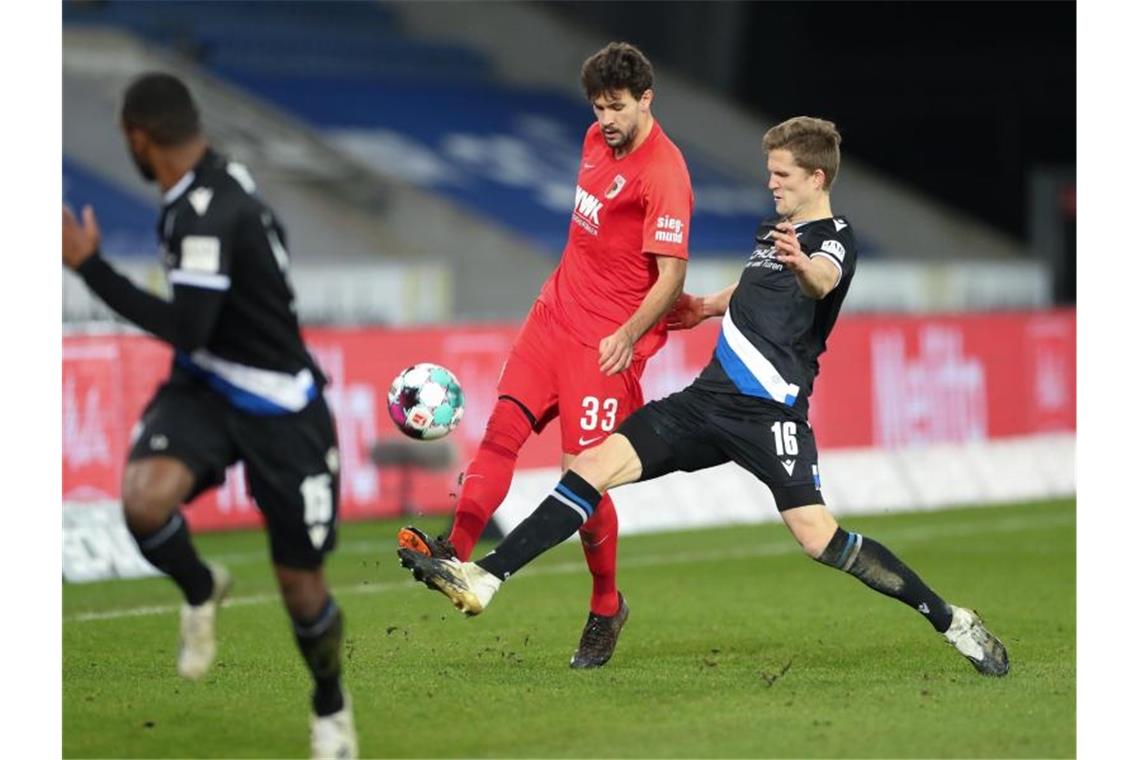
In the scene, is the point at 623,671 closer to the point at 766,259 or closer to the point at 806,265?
the point at 766,259

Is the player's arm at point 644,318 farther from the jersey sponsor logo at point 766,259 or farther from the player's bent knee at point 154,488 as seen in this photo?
the player's bent knee at point 154,488

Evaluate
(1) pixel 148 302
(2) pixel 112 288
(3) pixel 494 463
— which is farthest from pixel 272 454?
(3) pixel 494 463

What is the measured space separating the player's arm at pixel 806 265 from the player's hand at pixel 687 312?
31.8 inches

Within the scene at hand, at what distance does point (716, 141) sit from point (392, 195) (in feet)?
23.3

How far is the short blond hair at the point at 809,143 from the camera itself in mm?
7898

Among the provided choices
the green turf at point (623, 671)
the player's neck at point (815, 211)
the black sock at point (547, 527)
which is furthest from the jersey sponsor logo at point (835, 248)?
the green turf at point (623, 671)

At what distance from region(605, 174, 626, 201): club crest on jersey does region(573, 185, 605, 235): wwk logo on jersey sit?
6cm

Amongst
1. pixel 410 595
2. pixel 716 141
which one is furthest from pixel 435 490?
pixel 716 141

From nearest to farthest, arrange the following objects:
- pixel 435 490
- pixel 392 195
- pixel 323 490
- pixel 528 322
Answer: pixel 323 490 → pixel 528 322 → pixel 435 490 → pixel 392 195

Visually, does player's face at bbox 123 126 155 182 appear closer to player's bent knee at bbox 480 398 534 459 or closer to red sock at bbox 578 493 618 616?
player's bent knee at bbox 480 398 534 459

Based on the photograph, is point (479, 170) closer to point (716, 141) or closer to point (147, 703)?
point (716, 141)

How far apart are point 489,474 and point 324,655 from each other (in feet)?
7.45

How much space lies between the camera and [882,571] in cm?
793

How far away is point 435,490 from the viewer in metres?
15.3
